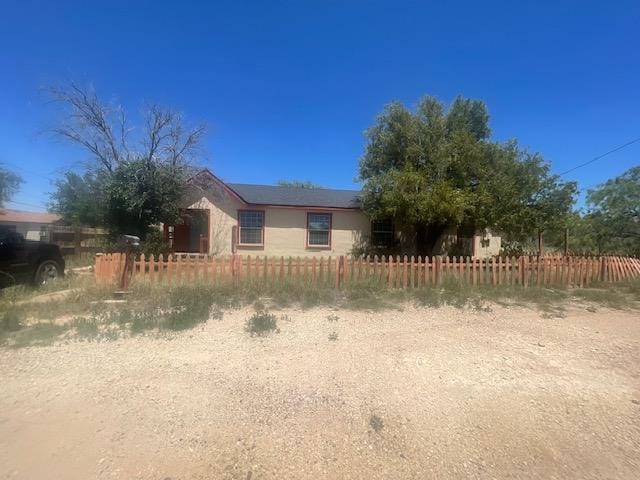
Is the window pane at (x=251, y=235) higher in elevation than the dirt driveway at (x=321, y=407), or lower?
higher

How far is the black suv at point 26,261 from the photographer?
26.1 ft

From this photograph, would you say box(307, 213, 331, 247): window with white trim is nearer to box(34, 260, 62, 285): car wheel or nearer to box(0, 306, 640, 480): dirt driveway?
box(34, 260, 62, 285): car wheel

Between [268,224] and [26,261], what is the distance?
9.46 metres

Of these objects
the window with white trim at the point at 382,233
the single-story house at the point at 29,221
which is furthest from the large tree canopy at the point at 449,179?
the single-story house at the point at 29,221

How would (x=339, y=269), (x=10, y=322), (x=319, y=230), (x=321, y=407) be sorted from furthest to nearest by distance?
(x=319, y=230) → (x=339, y=269) → (x=10, y=322) → (x=321, y=407)

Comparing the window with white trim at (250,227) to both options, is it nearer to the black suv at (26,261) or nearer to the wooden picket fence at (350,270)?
the wooden picket fence at (350,270)

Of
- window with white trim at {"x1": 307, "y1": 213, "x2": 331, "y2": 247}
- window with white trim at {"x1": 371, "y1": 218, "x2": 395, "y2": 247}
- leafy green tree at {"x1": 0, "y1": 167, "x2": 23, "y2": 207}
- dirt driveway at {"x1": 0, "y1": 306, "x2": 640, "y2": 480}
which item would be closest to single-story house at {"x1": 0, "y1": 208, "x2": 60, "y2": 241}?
leafy green tree at {"x1": 0, "y1": 167, "x2": 23, "y2": 207}

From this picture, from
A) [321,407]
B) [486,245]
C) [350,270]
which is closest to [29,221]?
[350,270]

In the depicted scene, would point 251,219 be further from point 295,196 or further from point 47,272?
point 47,272

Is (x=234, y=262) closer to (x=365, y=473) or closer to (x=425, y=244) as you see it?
(x=365, y=473)

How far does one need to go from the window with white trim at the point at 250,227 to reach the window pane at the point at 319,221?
88.1 inches

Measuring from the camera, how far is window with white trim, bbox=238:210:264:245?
16781 millimetres

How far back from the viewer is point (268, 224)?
55.6 ft

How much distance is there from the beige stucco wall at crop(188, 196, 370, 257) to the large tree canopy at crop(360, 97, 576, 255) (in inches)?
84.0
